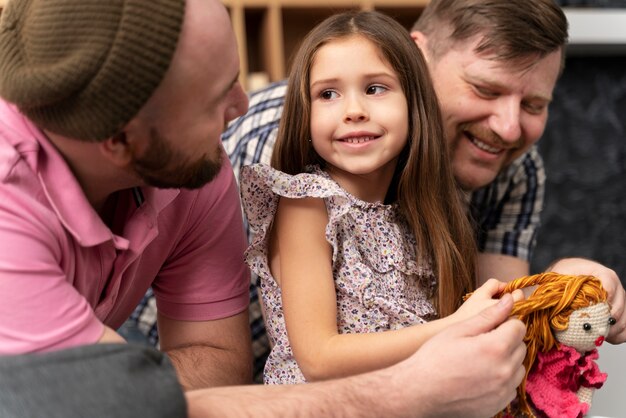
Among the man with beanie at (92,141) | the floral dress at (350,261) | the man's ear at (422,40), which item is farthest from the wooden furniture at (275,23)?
the man with beanie at (92,141)

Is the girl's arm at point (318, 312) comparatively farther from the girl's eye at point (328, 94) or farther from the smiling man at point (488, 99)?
the smiling man at point (488, 99)

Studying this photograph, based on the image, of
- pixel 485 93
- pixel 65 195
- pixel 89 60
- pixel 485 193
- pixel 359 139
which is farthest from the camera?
pixel 485 193

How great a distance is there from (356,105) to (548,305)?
423 millimetres

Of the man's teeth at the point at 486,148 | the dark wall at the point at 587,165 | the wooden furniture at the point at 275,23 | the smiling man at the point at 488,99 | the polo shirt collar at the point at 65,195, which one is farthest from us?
the dark wall at the point at 587,165

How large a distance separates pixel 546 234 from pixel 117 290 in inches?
87.8

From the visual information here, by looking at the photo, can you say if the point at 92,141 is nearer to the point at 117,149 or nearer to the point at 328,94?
the point at 117,149

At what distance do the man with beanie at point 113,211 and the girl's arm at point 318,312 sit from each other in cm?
7

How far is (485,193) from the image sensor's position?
1.87m

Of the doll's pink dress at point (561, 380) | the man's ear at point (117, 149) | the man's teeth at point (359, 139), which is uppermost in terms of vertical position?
the man's ear at point (117, 149)

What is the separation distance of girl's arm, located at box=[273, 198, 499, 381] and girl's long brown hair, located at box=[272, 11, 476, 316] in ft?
0.47

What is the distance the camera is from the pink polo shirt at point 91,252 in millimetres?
936

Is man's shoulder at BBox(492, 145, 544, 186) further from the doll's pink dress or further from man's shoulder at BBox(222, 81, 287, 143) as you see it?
the doll's pink dress

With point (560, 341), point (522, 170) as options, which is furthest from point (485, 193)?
Answer: point (560, 341)

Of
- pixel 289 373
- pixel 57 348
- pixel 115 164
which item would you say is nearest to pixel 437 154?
pixel 289 373
